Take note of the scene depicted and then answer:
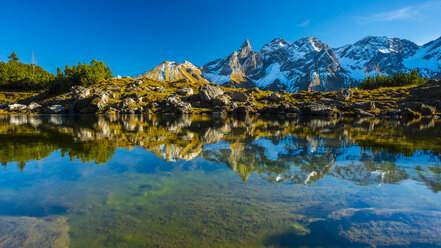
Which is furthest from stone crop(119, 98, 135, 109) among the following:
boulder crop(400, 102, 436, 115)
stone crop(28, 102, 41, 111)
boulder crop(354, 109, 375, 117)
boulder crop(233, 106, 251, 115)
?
boulder crop(400, 102, 436, 115)

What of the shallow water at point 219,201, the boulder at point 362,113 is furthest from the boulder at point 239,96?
the shallow water at point 219,201

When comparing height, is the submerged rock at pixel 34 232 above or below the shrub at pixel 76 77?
below

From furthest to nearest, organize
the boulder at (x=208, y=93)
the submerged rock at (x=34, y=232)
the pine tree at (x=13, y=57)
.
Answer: the pine tree at (x=13, y=57), the boulder at (x=208, y=93), the submerged rock at (x=34, y=232)

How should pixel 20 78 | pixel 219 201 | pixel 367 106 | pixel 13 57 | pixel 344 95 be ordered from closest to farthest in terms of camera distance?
pixel 219 201 → pixel 367 106 → pixel 344 95 → pixel 20 78 → pixel 13 57

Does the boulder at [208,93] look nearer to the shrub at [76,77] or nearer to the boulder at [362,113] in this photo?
the boulder at [362,113]

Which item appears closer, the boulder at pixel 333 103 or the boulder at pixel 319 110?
the boulder at pixel 319 110

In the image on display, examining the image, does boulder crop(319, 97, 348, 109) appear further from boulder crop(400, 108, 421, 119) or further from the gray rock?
boulder crop(400, 108, 421, 119)

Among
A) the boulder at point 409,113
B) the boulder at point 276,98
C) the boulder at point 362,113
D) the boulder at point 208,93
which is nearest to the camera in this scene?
the boulder at point 409,113

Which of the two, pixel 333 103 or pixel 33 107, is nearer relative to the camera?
pixel 33 107

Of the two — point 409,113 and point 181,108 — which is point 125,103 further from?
point 409,113

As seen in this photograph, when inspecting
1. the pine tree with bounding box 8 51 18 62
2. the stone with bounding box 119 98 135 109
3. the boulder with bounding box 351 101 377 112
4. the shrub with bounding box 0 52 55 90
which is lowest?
the boulder with bounding box 351 101 377 112

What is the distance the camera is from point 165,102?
120 m

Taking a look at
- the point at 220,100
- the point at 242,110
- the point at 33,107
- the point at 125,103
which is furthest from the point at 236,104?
the point at 33,107

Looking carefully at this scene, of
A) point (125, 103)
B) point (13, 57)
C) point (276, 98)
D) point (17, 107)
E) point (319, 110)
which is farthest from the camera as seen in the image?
point (13, 57)
